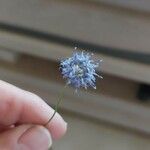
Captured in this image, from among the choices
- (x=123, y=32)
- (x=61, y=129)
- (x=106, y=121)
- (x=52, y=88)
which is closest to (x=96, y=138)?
(x=106, y=121)

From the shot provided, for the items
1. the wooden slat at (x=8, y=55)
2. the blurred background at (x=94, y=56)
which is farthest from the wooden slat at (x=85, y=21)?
the wooden slat at (x=8, y=55)

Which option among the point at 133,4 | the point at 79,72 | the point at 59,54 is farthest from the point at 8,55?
the point at 79,72

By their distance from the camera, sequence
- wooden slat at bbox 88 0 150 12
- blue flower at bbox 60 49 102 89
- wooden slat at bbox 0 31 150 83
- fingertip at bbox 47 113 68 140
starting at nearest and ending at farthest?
blue flower at bbox 60 49 102 89
fingertip at bbox 47 113 68 140
wooden slat at bbox 88 0 150 12
wooden slat at bbox 0 31 150 83

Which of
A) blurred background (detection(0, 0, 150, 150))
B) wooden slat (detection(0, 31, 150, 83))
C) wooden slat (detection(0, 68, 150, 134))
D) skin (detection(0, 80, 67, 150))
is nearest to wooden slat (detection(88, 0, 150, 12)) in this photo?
blurred background (detection(0, 0, 150, 150))

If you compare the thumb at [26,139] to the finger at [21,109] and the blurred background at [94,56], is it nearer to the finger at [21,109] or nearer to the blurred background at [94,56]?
the finger at [21,109]

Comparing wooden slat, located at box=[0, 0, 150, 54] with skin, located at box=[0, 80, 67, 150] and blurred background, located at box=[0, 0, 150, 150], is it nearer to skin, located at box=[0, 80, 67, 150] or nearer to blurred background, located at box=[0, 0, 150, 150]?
blurred background, located at box=[0, 0, 150, 150]

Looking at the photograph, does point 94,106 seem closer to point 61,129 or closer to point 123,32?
point 123,32
